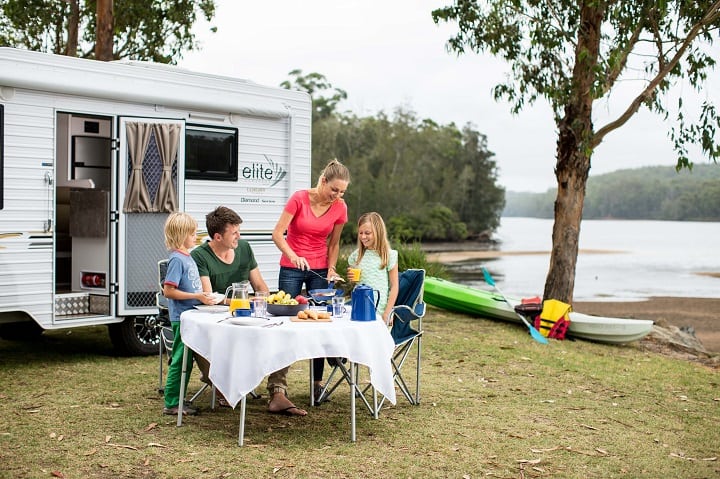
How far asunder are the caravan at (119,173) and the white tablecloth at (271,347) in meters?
2.48

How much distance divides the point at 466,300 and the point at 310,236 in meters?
5.22

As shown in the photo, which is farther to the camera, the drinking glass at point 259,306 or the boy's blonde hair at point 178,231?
the boy's blonde hair at point 178,231

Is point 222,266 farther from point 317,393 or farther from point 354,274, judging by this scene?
point 317,393

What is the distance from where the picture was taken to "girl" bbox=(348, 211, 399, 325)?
5.25m

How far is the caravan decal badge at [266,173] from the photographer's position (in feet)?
25.6

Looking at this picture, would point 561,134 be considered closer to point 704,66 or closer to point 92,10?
point 704,66

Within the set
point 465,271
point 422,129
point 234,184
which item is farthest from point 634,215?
point 234,184

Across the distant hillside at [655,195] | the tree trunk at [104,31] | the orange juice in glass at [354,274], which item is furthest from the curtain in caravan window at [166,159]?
the distant hillside at [655,195]

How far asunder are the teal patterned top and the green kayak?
4.72m

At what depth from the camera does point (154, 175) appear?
6.96 metres

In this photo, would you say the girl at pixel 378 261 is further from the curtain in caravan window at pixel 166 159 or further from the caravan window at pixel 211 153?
the caravan window at pixel 211 153

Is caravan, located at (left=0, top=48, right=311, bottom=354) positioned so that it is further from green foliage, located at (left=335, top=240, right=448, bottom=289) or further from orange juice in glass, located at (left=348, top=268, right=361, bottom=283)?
green foliage, located at (left=335, top=240, right=448, bottom=289)

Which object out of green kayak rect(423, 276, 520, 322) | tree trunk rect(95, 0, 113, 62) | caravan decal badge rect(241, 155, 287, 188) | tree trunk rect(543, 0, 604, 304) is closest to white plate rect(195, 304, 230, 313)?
caravan decal badge rect(241, 155, 287, 188)

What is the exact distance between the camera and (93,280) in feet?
23.1
